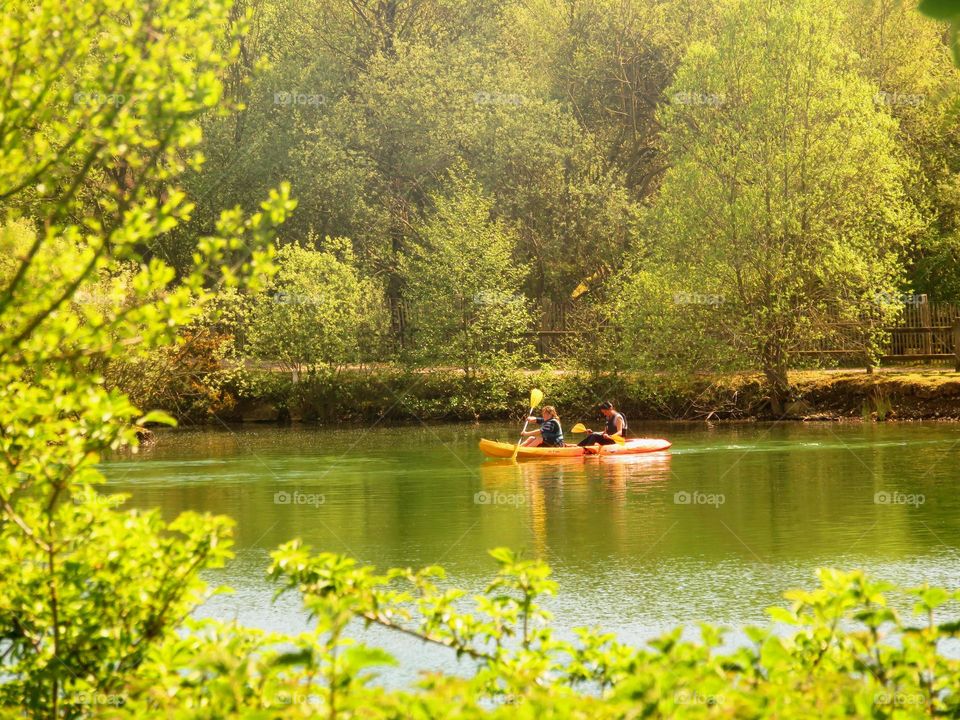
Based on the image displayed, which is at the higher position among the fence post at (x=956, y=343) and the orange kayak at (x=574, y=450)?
the fence post at (x=956, y=343)

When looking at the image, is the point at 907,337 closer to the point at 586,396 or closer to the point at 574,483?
the point at 586,396

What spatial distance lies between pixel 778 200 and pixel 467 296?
1026 cm

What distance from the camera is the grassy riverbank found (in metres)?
35.6

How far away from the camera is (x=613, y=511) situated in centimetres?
2072

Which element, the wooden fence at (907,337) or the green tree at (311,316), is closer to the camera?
the wooden fence at (907,337)

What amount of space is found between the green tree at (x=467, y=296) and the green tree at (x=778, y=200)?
17.8 feet

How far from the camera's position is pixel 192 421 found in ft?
138

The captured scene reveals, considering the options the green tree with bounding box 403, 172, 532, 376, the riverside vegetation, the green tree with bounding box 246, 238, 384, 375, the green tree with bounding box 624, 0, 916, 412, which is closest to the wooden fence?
the green tree with bounding box 624, 0, 916, 412

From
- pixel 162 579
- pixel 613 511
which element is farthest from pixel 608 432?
pixel 162 579

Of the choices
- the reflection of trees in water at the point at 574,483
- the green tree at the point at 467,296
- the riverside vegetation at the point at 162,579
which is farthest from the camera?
the green tree at the point at 467,296

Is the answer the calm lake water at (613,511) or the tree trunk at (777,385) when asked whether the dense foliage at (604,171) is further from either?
the calm lake water at (613,511)

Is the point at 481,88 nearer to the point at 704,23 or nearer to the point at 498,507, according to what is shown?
the point at 704,23

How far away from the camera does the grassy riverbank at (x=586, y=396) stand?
35.6 m

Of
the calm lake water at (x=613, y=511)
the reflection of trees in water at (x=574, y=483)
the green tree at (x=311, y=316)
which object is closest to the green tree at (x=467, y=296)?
the green tree at (x=311, y=316)
